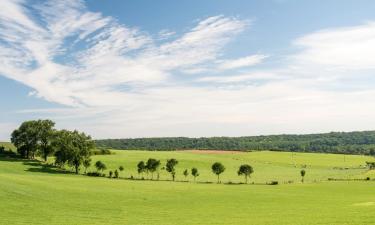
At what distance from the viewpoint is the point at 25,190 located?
193 ft

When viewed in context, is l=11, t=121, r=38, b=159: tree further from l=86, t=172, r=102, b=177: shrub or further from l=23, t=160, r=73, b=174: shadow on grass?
l=86, t=172, r=102, b=177: shrub

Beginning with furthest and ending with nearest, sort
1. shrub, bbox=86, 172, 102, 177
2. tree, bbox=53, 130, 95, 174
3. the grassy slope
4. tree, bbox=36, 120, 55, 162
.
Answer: tree, bbox=36, 120, 55, 162 → the grassy slope → tree, bbox=53, 130, 95, 174 → shrub, bbox=86, 172, 102, 177

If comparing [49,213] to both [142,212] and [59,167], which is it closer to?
[142,212]

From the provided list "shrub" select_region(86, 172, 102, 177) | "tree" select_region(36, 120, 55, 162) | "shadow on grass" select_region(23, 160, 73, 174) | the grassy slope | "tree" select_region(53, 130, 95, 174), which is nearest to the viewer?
"shadow on grass" select_region(23, 160, 73, 174)

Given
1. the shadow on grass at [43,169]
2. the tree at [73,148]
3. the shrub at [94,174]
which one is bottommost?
the shrub at [94,174]

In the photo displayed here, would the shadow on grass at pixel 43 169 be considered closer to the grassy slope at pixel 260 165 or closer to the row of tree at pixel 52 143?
the row of tree at pixel 52 143

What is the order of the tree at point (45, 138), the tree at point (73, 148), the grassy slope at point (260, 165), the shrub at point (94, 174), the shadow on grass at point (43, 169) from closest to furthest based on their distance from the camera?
the shadow on grass at point (43, 169)
the shrub at point (94, 174)
the tree at point (73, 148)
the grassy slope at point (260, 165)
the tree at point (45, 138)

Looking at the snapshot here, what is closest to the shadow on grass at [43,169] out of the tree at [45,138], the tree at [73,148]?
the tree at [73,148]

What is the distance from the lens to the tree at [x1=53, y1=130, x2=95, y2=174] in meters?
120

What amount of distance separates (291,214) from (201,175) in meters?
84.4

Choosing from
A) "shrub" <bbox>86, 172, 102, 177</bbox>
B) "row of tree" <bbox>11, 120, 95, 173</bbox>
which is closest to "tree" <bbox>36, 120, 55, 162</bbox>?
"row of tree" <bbox>11, 120, 95, 173</bbox>

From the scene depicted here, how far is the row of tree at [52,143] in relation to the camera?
121m

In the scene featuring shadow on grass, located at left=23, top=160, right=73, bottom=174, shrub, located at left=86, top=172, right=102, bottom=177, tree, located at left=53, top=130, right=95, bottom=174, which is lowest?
shrub, located at left=86, top=172, right=102, bottom=177

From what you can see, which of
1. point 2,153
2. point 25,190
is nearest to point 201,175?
point 2,153
